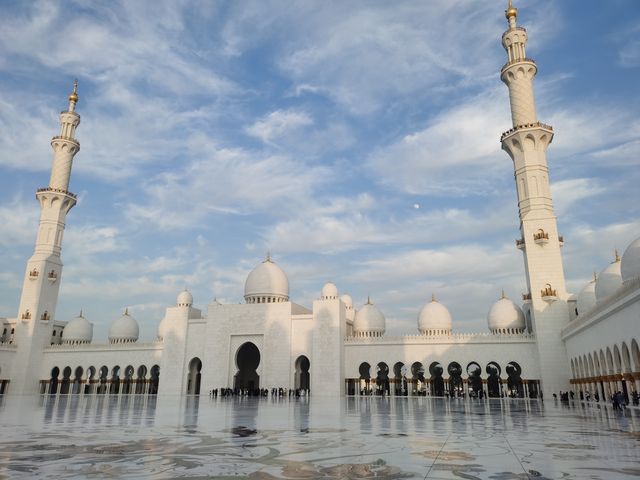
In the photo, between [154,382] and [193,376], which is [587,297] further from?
[154,382]

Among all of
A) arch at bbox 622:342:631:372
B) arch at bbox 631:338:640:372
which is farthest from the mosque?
arch at bbox 631:338:640:372

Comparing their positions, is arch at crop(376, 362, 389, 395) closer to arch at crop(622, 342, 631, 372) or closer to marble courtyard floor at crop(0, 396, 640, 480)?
arch at crop(622, 342, 631, 372)

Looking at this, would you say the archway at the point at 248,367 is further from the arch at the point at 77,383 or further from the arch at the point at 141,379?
the arch at the point at 77,383

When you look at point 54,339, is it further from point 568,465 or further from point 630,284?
point 568,465

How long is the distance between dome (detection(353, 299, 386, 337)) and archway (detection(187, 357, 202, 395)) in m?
11.1

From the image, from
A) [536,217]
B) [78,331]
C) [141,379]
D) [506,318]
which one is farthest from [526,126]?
[78,331]

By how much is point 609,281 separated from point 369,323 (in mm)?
15402

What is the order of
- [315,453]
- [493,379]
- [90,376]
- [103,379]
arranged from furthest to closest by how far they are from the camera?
[103,379], [90,376], [493,379], [315,453]

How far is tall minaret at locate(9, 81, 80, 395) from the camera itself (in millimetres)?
34969

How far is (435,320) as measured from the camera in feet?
103

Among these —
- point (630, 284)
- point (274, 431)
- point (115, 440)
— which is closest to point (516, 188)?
point (630, 284)

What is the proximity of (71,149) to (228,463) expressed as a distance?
1504 inches

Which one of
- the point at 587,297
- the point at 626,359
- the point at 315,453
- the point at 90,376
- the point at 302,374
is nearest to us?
the point at 315,453

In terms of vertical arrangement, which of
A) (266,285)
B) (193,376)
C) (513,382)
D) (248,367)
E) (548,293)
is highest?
(266,285)
